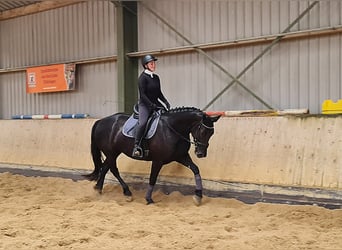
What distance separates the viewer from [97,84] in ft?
34.0

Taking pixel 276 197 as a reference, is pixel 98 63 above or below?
above

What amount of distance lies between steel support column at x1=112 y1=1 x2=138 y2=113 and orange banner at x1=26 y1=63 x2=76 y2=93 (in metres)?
1.86

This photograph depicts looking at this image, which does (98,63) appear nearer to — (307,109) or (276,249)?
(307,109)

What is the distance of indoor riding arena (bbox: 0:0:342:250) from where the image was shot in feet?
13.8

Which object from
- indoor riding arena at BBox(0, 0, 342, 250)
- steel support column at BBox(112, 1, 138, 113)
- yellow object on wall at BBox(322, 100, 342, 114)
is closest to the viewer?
indoor riding arena at BBox(0, 0, 342, 250)

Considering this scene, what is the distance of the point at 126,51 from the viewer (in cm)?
944

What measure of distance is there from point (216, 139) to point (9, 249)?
3.50m

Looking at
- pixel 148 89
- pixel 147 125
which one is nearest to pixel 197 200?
pixel 147 125

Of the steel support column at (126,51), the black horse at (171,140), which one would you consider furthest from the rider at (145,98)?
the steel support column at (126,51)

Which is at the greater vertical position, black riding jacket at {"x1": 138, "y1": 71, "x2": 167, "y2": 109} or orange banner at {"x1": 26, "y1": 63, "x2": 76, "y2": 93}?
orange banner at {"x1": 26, "y1": 63, "x2": 76, "y2": 93}

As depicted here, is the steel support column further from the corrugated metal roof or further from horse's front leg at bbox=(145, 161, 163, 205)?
horse's front leg at bbox=(145, 161, 163, 205)

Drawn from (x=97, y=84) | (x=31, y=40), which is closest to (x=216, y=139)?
(x=97, y=84)

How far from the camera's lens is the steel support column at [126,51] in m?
9.32

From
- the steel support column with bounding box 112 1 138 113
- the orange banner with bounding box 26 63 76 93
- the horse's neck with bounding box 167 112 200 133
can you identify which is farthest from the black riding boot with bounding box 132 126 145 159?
the orange banner with bounding box 26 63 76 93
